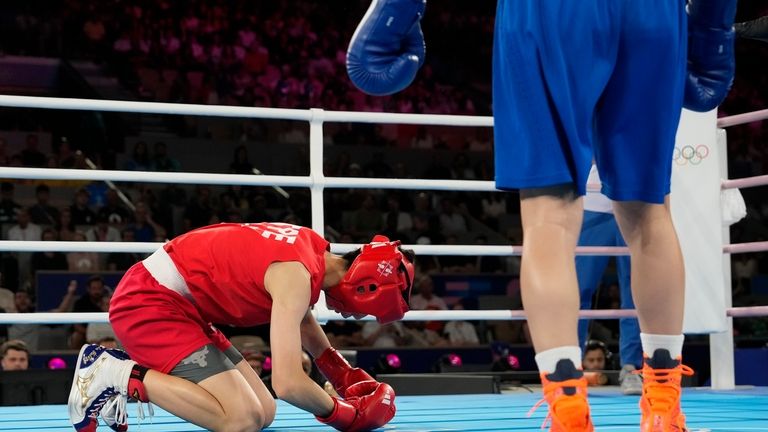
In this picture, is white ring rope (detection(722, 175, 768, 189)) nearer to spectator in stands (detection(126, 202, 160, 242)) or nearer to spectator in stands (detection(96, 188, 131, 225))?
spectator in stands (detection(126, 202, 160, 242))

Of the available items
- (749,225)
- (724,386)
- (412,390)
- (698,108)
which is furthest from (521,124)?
(749,225)

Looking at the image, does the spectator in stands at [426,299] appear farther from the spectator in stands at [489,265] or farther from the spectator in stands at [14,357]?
the spectator in stands at [14,357]

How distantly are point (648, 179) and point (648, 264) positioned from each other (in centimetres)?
16

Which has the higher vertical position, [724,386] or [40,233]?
[40,233]

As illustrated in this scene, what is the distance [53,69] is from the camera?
440 inches

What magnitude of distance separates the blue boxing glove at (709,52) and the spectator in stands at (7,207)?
250 inches

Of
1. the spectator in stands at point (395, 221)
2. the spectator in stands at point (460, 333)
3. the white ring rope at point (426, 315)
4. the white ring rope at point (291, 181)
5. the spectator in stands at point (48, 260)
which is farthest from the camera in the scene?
the spectator in stands at point (395, 221)

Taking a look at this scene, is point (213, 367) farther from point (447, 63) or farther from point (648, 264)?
point (447, 63)

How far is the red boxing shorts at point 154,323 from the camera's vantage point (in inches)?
88.9

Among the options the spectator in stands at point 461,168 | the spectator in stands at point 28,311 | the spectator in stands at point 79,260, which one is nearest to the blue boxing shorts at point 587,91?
the spectator in stands at point 28,311

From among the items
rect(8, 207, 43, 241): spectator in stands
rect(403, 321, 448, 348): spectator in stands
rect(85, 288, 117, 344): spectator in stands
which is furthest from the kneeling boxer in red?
rect(8, 207, 43, 241): spectator in stands

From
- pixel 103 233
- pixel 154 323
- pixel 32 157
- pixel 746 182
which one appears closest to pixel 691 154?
pixel 746 182

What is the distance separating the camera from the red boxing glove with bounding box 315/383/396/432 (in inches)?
85.9

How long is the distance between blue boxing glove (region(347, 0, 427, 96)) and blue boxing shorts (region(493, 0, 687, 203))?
0.66 ft
